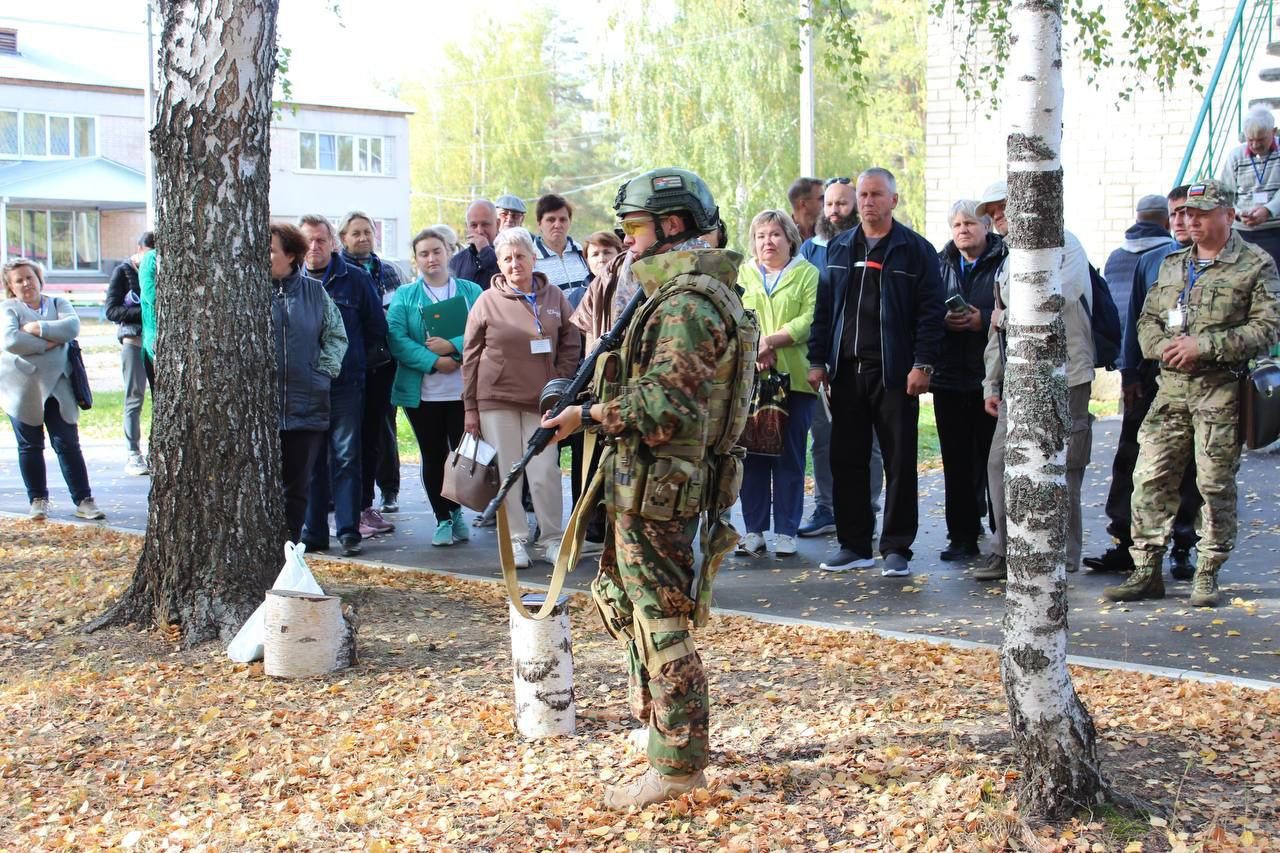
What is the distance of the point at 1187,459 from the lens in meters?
7.27

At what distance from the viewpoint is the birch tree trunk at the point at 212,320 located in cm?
667

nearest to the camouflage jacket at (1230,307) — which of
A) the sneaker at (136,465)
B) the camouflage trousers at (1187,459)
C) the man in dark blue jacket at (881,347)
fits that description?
the camouflage trousers at (1187,459)

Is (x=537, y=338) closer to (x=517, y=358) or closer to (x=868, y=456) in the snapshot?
(x=517, y=358)

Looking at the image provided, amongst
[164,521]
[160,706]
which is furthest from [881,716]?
[164,521]

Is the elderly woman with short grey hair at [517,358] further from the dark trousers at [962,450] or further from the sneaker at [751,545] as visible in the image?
the dark trousers at [962,450]

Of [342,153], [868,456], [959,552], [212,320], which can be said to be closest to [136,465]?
[212,320]

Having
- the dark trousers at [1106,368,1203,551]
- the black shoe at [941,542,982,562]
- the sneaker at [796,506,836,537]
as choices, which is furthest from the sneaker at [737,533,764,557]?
the dark trousers at [1106,368,1203,551]

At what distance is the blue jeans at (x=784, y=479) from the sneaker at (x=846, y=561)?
1.56ft

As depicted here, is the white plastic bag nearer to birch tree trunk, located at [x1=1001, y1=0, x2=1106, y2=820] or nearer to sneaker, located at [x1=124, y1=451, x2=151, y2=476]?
birch tree trunk, located at [x1=1001, y1=0, x2=1106, y2=820]

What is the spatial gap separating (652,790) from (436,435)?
538cm

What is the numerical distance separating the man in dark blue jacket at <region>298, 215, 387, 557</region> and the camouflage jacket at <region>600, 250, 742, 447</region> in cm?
529

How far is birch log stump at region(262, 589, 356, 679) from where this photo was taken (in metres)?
6.17

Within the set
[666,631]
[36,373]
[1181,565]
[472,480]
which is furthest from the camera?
[36,373]

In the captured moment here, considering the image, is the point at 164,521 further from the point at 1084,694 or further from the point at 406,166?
the point at 406,166
